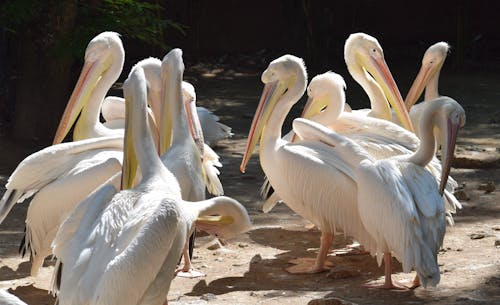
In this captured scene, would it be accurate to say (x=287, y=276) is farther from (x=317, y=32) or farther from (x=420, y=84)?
(x=317, y=32)

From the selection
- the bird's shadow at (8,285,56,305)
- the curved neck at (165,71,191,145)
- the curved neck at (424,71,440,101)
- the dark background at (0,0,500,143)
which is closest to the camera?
the bird's shadow at (8,285,56,305)

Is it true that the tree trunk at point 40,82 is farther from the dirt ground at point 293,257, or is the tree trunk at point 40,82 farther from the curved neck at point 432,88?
the curved neck at point 432,88

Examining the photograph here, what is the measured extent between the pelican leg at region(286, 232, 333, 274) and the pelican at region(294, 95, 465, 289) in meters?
0.37

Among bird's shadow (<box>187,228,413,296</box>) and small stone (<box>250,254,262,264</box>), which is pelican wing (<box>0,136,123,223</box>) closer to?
bird's shadow (<box>187,228,413,296</box>)

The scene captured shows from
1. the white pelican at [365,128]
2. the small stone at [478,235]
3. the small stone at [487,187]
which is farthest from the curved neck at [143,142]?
the small stone at [487,187]

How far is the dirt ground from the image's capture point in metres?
5.25

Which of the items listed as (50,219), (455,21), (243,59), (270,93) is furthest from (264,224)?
(455,21)

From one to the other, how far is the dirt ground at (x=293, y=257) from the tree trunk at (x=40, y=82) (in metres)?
0.27

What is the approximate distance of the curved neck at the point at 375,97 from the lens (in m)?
7.32

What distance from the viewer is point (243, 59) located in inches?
576

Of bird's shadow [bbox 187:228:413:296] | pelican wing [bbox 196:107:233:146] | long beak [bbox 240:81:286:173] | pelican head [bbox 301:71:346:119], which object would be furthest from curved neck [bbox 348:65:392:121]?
pelican wing [bbox 196:107:233:146]

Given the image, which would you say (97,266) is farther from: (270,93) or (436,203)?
(270,93)

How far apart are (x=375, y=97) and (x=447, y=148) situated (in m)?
1.95

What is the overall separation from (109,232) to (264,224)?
2.61m
